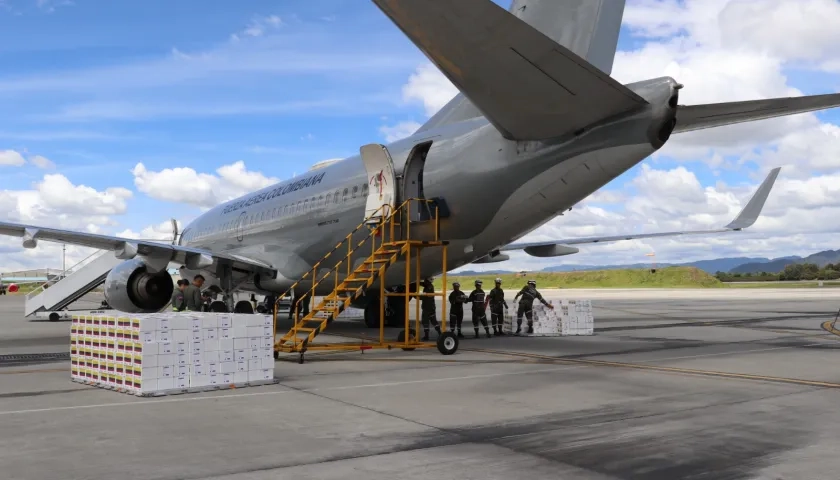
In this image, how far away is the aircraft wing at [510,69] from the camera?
28.5 ft

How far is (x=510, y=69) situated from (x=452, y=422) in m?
5.31

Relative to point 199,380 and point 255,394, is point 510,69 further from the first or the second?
point 199,380

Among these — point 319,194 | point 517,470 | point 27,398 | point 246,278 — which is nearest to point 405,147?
point 319,194

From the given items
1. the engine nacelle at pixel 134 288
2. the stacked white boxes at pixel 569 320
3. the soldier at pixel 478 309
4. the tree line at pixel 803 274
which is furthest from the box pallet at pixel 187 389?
the tree line at pixel 803 274

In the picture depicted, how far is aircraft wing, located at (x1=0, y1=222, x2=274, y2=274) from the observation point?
16.4m

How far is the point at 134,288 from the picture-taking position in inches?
731

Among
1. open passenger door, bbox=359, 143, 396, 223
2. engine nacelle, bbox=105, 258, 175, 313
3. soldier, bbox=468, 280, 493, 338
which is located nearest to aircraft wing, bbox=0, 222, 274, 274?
engine nacelle, bbox=105, 258, 175, 313

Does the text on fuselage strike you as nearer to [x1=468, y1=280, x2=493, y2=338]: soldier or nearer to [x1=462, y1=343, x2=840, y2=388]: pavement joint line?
[x1=468, y1=280, x2=493, y2=338]: soldier

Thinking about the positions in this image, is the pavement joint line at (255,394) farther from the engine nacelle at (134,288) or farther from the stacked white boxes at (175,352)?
the engine nacelle at (134,288)

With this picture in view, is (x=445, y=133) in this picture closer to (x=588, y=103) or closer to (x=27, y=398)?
(x=588, y=103)

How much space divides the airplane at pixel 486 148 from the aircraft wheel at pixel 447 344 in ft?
4.15

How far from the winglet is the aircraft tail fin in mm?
12790

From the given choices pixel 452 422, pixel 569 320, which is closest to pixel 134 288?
pixel 569 320

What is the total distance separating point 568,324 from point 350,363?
8.77 metres
